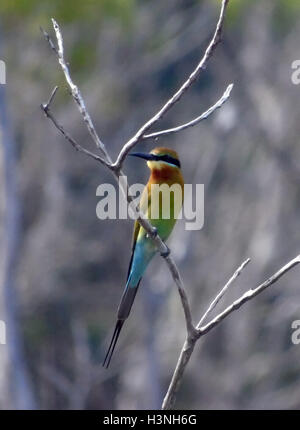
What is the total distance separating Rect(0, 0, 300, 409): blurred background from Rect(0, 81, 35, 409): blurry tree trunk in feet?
2.39

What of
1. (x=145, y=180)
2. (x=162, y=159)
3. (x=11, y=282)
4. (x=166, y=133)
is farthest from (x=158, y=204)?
(x=145, y=180)

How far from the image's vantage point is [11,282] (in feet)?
28.3

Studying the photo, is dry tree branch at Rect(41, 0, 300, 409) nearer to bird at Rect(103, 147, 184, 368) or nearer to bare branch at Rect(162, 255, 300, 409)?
bare branch at Rect(162, 255, 300, 409)

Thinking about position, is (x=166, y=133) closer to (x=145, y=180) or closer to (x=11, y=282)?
(x=11, y=282)

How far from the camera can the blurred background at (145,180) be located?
968 cm

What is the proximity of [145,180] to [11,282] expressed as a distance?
75.6 inches

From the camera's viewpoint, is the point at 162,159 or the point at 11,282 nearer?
the point at 162,159

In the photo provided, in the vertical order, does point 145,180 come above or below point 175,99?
below

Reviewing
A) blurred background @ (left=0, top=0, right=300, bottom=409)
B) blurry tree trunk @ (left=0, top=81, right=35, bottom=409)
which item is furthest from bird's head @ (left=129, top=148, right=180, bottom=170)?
blurred background @ (left=0, top=0, right=300, bottom=409)

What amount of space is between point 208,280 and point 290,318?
80cm

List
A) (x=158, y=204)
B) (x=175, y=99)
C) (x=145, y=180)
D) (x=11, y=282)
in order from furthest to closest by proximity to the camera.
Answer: (x=145, y=180), (x=11, y=282), (x=158, y=204), (x=175, y=99)

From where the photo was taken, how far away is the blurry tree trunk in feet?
28.1

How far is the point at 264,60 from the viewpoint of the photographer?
10281 millimetres
